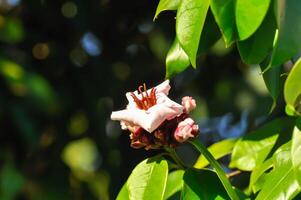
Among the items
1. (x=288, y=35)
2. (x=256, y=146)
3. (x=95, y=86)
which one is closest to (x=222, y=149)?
(x=256, y=146)

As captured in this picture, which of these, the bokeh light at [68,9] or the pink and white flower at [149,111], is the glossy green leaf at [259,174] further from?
the bokeh light at [68,9]

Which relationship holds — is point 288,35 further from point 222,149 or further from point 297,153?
point 222,149

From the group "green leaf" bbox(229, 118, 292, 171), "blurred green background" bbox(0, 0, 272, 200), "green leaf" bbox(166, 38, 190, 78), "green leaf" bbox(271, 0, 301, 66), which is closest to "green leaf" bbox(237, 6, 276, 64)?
"green leaf" bbox(271, 0, 301, 66)

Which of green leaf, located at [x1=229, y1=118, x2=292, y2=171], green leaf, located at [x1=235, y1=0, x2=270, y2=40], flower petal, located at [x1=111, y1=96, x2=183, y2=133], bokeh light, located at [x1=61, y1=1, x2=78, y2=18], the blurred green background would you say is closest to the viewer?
green leaf, located at [x1=235, y1=0, x2=270, y2=40]

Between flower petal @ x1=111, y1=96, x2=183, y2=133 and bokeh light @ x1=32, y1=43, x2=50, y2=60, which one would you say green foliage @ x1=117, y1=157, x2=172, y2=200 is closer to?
flower petal @ x1=111, y1=96, x2=183, y2=133

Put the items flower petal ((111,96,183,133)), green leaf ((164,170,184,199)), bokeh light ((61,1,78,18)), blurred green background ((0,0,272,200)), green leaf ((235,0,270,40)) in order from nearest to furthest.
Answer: green leaf ((235,0,270,40)) → flower petal ((111,96,183,133)) → green leaf ((164,170,184,199)) → blurred green background ((0,0,272,200)) → bokeh light ((61,1,78,18))

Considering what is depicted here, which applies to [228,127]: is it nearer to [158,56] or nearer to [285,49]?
[158,56]
